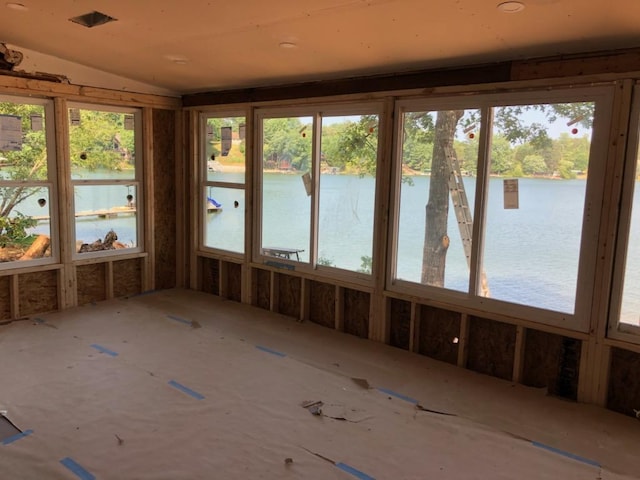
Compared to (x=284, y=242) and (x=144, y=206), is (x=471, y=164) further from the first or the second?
(x=144, y=206)

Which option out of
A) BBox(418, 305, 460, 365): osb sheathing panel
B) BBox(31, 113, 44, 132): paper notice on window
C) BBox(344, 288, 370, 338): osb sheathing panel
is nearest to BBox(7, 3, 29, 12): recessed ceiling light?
BBox(31, 113, 44, 132): paper notice on window

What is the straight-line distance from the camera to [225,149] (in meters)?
5.82

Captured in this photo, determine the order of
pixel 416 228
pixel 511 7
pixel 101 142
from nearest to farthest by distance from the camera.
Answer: pixel 511 7
pixel 416 228
pixel 101 142

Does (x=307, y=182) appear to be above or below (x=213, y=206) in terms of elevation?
above

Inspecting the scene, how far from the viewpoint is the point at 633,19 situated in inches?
106

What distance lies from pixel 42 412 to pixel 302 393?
1676 mm

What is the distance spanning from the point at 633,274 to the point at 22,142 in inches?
210

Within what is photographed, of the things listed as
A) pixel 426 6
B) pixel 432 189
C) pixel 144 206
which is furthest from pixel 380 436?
pixel 144 206

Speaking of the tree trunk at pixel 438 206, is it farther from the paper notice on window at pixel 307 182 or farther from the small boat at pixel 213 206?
the small boat at pixel 213 206

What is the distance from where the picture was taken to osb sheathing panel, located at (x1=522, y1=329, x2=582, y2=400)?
3.58 metres

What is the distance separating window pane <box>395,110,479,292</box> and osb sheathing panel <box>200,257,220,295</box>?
2.54 meters

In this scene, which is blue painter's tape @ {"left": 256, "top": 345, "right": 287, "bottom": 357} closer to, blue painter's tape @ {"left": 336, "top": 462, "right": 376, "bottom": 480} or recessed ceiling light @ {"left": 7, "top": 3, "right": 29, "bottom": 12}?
blue painter's tape @ {"left": 336, "top": 462, "right": 376, "bottom": 480}

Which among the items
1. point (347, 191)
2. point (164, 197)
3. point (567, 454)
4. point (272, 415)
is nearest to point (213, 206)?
point (164, 197)

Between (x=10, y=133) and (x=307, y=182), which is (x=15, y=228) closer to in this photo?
(x=10, y=133)
